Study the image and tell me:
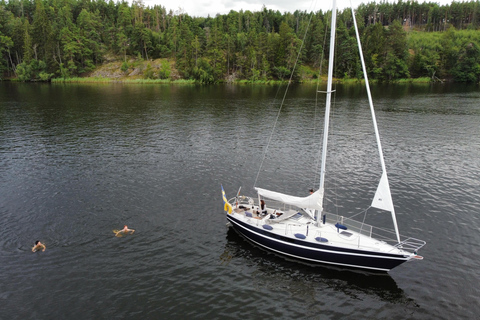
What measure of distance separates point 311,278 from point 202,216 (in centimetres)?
1607

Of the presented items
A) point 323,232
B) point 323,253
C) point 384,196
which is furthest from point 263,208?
point 384,196

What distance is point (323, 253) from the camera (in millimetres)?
31266

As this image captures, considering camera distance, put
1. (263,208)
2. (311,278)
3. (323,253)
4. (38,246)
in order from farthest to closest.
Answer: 1. (263,208)
2. (38,246)
3. (323,253)
4. (311,278)

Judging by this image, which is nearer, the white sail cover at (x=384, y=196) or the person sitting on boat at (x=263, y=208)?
the white sail cover at (x=384, y=196)

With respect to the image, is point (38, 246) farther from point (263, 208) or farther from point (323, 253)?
point (323, 253)

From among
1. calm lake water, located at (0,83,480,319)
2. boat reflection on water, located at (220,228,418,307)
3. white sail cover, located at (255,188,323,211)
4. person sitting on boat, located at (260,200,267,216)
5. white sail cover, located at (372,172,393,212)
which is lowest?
boat reflection on water, located at (220,228,418,307)

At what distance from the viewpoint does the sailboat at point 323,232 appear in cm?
2980

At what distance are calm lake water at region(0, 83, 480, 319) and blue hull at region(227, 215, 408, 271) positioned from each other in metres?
0.95

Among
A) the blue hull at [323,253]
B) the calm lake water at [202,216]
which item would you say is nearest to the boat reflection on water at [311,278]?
the calm lake water at [202,216]

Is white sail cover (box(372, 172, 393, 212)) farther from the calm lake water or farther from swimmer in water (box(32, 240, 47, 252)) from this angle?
swimmer in water (box(32, 240, 47, 252))

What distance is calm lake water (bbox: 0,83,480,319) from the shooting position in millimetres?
27547

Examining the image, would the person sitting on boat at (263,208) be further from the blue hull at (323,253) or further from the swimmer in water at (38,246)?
the swimmer in water at (38,246)

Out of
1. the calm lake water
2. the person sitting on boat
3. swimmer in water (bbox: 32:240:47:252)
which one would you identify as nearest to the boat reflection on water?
the calm lake water

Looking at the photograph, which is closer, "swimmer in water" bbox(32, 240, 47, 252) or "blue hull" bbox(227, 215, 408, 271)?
"blue hull" bbox(227, 215, 408, 271)
